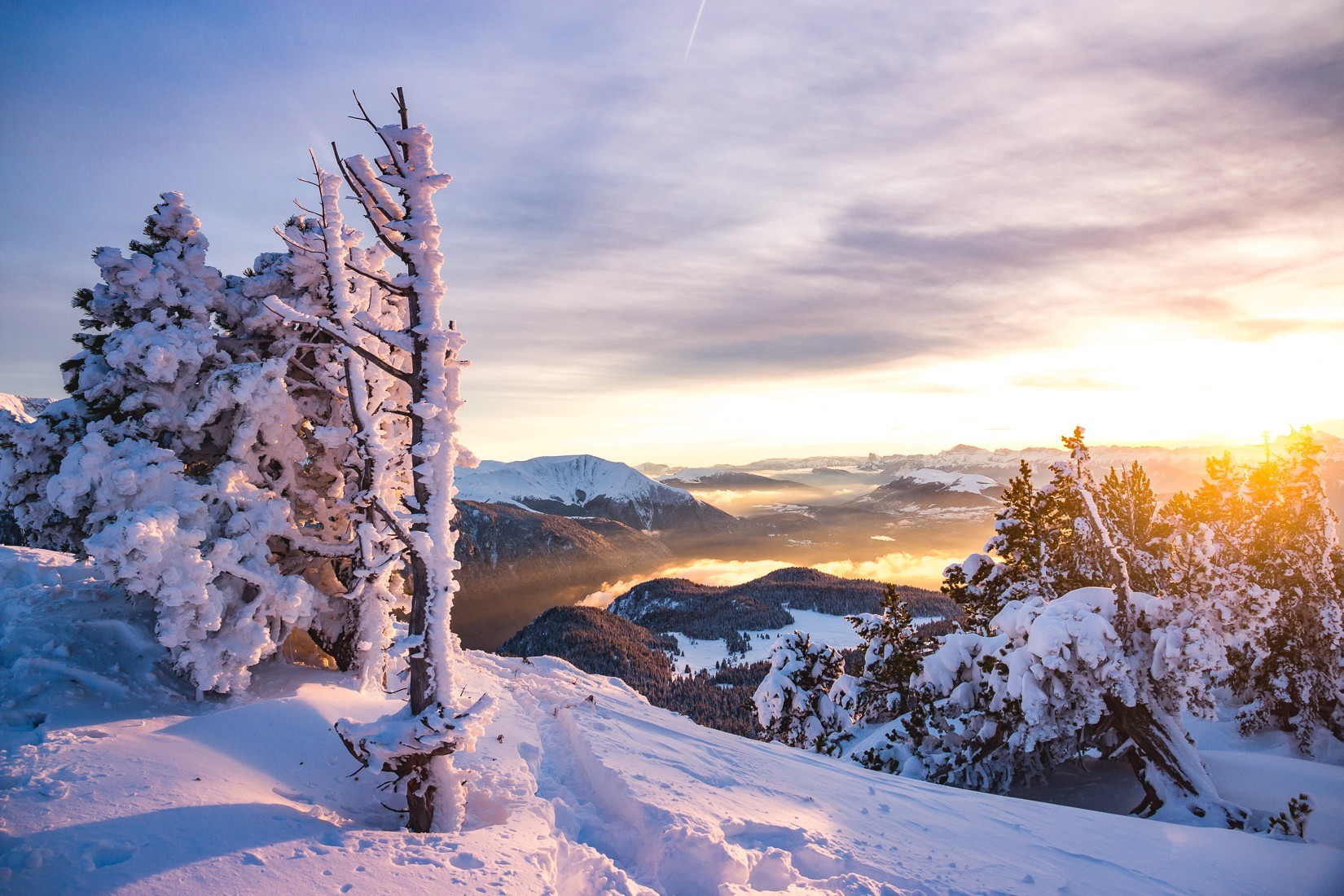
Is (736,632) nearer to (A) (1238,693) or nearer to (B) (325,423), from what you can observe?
(A) (1238,693)

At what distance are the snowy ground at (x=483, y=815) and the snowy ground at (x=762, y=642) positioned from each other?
3258 inches

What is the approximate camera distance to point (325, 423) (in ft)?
44.3

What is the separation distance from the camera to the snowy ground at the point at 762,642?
101000 millimetres

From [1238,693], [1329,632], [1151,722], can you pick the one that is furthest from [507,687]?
[1238,693]

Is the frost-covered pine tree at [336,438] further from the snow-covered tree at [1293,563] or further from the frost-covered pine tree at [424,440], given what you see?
the snow-covered tree at [1293,563]

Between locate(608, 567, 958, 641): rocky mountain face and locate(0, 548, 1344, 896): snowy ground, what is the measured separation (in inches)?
4634

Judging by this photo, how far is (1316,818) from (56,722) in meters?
22.9

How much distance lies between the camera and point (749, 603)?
146m

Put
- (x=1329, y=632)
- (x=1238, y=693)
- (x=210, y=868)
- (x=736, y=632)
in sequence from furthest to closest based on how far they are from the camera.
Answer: (x=736, y=632) → (x=1238, y=693) → (x=1329, y=632) → (x=210, y=868)

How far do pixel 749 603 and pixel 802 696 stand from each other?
4990 inches

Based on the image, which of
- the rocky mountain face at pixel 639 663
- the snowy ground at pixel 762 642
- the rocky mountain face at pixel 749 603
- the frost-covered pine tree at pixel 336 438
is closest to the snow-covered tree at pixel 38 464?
the frost-covered pine tree at pixel 336 438

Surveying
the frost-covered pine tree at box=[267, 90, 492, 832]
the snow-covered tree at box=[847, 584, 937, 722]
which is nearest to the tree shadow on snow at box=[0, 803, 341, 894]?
the frost-covered pine tree at box=[267, 90, 492, 832]

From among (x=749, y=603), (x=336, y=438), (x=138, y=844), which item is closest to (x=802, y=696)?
(x=336, y=438)

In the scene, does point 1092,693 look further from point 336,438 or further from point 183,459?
point 183,459
